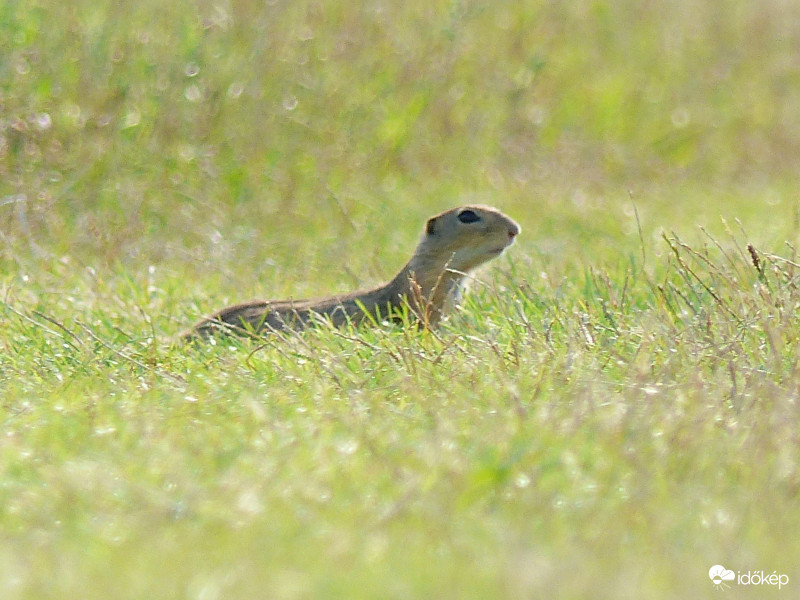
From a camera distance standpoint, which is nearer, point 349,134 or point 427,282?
point 427,282

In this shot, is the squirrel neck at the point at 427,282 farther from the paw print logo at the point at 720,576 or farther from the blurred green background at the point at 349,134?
the paw print logo at the point at 720,576

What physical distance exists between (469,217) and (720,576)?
150 inches

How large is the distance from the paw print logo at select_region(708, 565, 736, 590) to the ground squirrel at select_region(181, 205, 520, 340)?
2.66 m

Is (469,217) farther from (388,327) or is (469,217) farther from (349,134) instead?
(349,134)

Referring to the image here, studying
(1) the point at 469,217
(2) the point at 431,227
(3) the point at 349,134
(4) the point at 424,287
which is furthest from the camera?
(3) the point at 349,134

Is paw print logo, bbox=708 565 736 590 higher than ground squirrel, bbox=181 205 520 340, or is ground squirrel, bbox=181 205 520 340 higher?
paw print logo, bbox=708 565 736 590

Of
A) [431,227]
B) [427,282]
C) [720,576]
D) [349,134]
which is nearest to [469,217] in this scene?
[431,227]

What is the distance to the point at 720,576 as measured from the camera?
106 inches

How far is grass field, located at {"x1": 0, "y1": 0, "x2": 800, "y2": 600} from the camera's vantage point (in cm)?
283

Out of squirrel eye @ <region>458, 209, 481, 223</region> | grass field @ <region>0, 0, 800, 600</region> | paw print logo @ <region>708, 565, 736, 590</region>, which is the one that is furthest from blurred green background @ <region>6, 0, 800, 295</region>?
paw print logo @ <region>708, 565, 736, 590</region>

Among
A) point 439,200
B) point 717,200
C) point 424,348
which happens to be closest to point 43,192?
point 439,200

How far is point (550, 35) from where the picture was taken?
11.1 meters

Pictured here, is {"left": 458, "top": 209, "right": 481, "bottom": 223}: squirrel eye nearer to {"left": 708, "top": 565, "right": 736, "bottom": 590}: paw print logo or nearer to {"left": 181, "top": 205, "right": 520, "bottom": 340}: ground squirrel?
{"left": 181, "top": 205, "right": 520, "bottom": 340}: ground squirrel

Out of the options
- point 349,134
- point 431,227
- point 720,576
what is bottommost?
point 349,134
